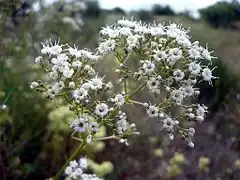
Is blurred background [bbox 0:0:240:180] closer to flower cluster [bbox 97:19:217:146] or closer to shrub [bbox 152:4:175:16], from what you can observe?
shrub [bbox 152:4:175:16]

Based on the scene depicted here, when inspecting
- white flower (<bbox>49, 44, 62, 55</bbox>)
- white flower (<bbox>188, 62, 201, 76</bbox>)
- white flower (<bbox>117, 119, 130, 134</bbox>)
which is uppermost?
white flower (<bbox>49, 44, 62, 55</bbox>)

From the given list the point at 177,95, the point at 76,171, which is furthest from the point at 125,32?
the point at 76,171

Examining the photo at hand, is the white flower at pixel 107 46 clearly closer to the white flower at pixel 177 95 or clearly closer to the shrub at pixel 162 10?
the white flower at pixel 177 95

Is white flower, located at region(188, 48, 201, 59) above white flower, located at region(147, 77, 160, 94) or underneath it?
above

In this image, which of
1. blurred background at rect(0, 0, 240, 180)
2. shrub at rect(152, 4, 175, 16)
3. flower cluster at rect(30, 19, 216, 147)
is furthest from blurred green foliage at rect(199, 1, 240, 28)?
flower cluster at rect(30, 19, 216, 147)

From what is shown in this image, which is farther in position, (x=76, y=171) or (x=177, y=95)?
(x=76, y=171)

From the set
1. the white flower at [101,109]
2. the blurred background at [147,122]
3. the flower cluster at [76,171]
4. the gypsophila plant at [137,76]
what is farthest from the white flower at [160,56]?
the blurred background at [147,122]

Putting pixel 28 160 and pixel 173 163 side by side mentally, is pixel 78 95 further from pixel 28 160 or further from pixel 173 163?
pixel 28 160

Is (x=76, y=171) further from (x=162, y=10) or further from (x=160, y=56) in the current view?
(x=162, y=10)

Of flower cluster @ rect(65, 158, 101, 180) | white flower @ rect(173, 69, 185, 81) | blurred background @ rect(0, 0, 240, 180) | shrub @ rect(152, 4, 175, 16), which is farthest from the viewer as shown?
shrub @ rect(152, 4, 175, 16)
